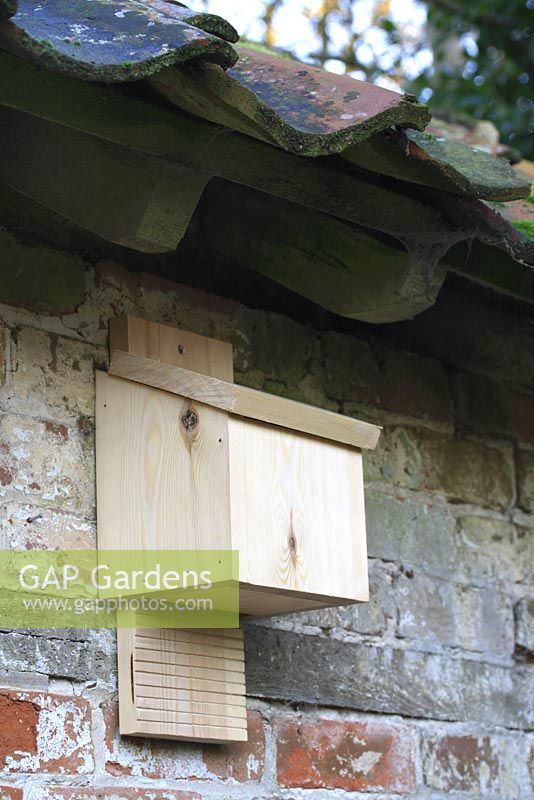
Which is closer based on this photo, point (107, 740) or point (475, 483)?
point (107, 740)

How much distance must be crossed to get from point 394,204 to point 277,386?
55 cm

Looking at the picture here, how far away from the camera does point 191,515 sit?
6.84 feet

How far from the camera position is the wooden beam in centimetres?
211

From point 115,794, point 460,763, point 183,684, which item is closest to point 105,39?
point 183,684

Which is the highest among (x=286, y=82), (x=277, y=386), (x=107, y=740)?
(x=286, y=82)

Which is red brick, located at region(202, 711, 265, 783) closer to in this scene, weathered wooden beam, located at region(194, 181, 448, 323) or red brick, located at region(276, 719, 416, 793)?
red brick, located at region(276, 719, 416, 793)

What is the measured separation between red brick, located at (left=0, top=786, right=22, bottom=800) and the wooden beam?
711 mm

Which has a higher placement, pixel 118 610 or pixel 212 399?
pixel 212 399

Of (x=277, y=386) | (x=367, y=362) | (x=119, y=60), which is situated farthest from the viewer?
(x=367, y=362)

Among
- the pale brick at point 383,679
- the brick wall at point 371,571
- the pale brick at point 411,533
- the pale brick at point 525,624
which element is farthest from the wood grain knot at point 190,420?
the pale brick at point 525,624

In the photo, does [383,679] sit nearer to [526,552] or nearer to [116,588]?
[526,552]

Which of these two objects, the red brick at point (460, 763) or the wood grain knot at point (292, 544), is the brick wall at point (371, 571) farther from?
the wood grain knot at point (292, 544)

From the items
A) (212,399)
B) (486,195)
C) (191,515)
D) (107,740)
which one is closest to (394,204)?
(486,195)

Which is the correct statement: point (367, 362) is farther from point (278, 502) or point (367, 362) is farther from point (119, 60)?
point (119, 60)
